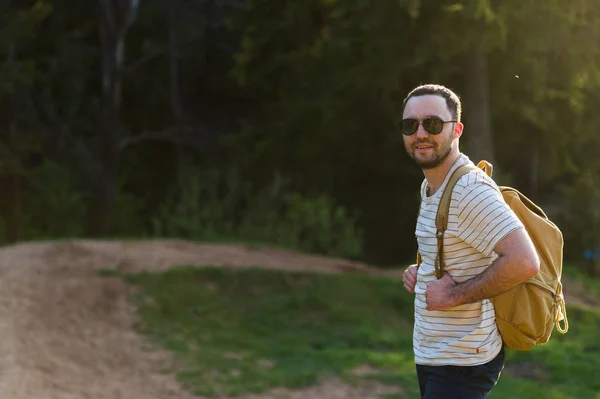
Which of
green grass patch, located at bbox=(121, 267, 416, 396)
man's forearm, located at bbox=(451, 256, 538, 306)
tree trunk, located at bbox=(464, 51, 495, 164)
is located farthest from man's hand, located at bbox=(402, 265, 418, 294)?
tree trunk, located at bbox=(464, 51, 495, 164)

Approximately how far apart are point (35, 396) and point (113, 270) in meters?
4.02

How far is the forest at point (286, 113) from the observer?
12.5m

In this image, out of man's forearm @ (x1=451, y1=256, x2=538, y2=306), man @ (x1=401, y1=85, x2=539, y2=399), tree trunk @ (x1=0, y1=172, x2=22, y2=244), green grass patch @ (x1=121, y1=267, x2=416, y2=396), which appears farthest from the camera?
tree trunk @ (x1=0, y1=172, x2=22, y2=244)

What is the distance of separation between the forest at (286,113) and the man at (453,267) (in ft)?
25.5

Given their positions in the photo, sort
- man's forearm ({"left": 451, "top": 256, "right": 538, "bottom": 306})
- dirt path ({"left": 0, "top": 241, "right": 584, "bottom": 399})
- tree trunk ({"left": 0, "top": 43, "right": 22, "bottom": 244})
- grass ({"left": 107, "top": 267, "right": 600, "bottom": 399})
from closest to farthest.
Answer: man's forearm ({"left": 451, "top": 256, "right": 538, "bottom": 306})
dirt path ({"left": 0, "top": 241, "right": 584, "bottom": 399})
grass ({"left": 107, "top": 267, "right": 600, "bottom": 399})
tree trunk ({"left": 0, "top": 43, "right": 22, "bottom": 244})

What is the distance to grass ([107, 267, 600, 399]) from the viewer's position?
7.36 m

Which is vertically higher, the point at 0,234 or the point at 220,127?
the point at 220,127

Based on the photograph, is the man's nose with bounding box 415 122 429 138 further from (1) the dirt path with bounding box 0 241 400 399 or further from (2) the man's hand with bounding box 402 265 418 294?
(1) the dirt path with bounding box 0 241 400 399

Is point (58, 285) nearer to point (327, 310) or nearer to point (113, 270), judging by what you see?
point (113, 270)

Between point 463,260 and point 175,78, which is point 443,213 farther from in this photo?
point 175,78

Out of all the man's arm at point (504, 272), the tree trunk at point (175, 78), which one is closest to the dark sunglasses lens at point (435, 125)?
the man's arm at point (504, 272)

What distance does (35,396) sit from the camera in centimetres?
678

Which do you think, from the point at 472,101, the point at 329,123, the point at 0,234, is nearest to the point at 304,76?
the point at 329,123

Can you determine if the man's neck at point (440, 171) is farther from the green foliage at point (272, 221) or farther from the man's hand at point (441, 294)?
the green foliage at point (272, 221)
